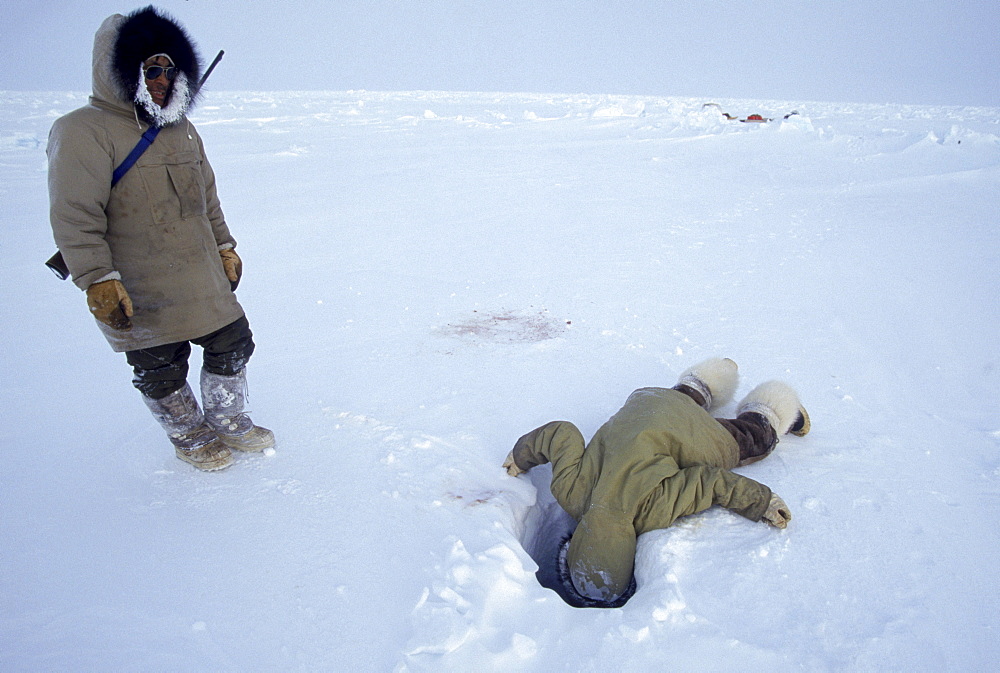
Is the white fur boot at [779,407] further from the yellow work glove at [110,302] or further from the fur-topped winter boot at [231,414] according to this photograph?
the yellow work glove at [110,302]

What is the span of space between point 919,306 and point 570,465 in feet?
11.0

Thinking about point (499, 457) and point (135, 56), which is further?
point (499, 457)

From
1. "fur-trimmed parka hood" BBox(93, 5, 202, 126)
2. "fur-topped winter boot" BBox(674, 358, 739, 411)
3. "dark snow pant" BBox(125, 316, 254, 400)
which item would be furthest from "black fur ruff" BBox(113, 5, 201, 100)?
"fur-topped winter boot" BBox(674, 358, 739, 411)

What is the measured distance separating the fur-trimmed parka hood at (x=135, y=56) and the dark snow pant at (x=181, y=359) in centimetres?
83

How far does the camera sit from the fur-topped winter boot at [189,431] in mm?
2389

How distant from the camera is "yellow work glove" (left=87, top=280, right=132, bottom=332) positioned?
1.93m

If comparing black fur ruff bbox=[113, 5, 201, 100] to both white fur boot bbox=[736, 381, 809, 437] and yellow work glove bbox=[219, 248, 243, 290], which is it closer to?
yellow work glove bbox=[219, 248, 243, 290]

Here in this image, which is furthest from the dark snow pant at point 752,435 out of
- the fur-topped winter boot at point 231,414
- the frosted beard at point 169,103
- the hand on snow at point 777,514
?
the frosted beard at point 169,103

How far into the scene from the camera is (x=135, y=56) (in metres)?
1.95

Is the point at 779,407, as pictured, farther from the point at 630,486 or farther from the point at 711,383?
the point at 630,486

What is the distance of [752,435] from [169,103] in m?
2.63

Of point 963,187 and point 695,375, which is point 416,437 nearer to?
point 695,375

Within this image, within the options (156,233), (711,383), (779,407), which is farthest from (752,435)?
(156,233)

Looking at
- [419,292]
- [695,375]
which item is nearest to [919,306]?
[695,375]
